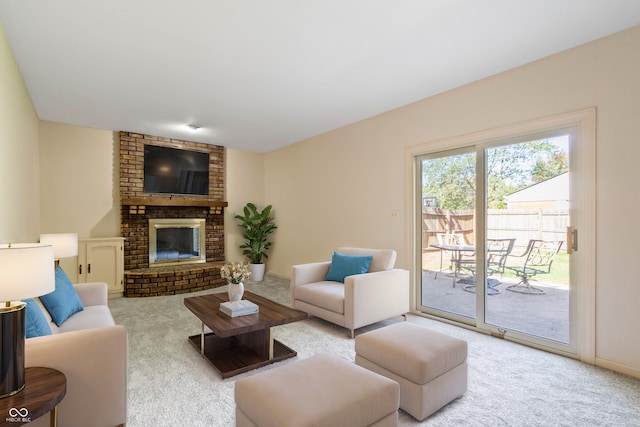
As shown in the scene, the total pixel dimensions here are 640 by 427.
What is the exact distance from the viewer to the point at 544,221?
3012 mm

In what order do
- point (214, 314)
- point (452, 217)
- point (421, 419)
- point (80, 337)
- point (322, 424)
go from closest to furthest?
1. point (322, 424)
2. point (80, 337)
3. point (421, 419)
4. point (214, 314)
5. point (452, 217)

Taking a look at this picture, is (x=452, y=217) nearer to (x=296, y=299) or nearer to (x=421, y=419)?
(x=296, y=299)

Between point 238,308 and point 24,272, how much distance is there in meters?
1.54

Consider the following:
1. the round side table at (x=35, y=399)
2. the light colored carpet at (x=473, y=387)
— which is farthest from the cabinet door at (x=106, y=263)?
the round side table at (x=35, y=399)

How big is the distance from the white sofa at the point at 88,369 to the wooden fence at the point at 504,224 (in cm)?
333

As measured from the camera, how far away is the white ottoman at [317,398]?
1.36 m

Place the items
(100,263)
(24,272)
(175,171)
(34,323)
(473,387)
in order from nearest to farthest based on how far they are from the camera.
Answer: (24,272), (34,323), (473,387), (100,263), (175,171)

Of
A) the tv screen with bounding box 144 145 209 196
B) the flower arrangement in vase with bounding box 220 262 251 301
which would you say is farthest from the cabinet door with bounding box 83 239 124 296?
the flower arrangement in vase with bounding box 220 262 251 301

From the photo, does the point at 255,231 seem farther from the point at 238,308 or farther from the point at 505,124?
the point at 505,124

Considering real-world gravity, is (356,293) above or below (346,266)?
below

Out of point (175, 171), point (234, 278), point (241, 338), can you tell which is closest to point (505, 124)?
point (234, 278)

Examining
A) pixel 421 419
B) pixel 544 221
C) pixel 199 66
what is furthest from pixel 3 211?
pixel 544 221

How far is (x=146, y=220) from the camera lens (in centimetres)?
547

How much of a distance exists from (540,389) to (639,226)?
57.2 inches
